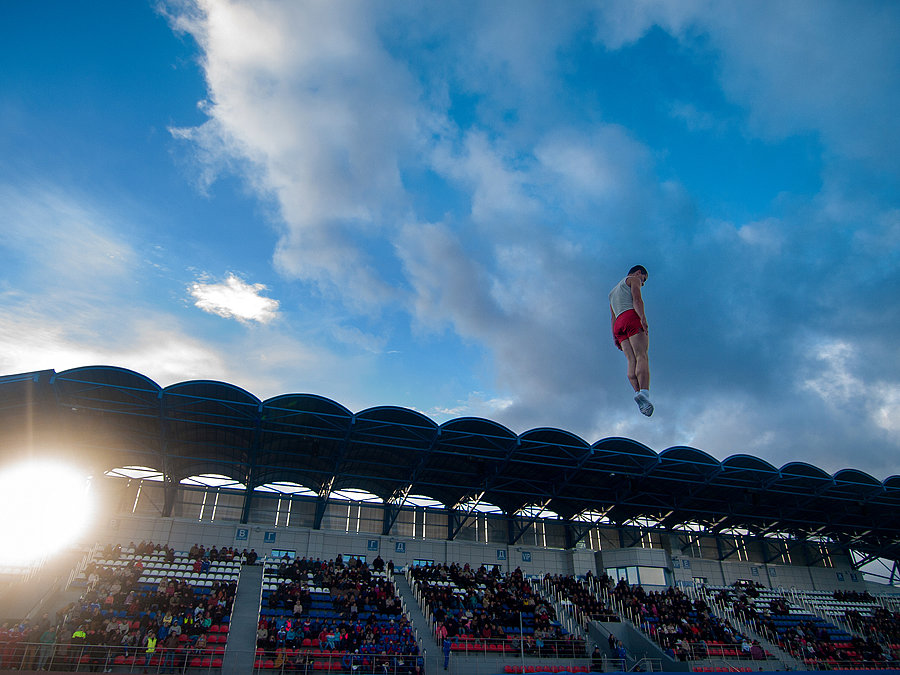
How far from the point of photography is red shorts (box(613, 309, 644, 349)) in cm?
995

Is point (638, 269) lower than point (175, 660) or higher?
higher

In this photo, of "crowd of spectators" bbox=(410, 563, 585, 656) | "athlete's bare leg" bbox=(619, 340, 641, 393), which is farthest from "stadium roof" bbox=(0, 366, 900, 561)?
"athlete's bare leg" bbox=(619, 340, 641, 393)

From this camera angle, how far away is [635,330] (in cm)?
998

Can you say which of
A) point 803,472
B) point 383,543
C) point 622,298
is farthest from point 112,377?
point 803,472

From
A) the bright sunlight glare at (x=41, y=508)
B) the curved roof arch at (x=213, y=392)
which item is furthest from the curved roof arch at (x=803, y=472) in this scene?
the bright sunlight glare at (x=41, y=508)

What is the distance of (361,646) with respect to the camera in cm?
2838

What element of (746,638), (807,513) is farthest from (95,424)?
(807,513)

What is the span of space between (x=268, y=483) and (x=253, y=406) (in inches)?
435

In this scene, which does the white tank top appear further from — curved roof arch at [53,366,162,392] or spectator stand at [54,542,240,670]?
curved roof arch at [53,366,162,392]

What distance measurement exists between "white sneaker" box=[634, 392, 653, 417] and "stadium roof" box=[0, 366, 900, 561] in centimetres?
2541

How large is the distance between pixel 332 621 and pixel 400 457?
39.7 ft

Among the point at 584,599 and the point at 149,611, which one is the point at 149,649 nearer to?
the point at 149,611

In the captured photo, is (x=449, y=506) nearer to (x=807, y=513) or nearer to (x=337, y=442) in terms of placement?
(x=337, y=442)

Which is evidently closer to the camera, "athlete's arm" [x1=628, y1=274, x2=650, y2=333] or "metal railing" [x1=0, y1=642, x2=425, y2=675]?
"athlete's arm" [x1=628, y1=274, x2=650, y2=333]
